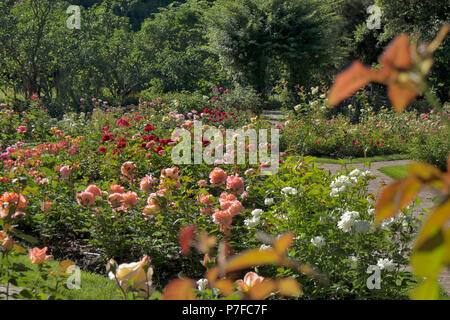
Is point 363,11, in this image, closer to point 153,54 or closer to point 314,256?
point 153,54

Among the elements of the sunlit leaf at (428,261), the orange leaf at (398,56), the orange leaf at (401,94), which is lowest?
the sunlit leaf at (428,261)

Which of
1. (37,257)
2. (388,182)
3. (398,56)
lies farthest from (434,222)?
(388,182)

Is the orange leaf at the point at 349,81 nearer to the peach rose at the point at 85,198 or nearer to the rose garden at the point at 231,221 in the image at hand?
the rose garden at the point at 231,221

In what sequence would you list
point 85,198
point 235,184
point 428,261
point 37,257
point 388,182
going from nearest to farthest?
point 428,261 < point 37,257 < point 85,198 < point 235,184 < point 388,182

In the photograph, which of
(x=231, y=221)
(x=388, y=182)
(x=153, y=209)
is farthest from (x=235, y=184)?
(x=388, y=182)

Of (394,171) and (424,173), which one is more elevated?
(424,173)

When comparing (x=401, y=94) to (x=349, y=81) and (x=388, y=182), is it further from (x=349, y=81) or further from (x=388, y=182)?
(x=388, y=182)

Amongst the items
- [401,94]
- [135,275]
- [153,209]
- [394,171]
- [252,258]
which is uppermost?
[401,94]

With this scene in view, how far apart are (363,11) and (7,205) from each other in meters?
18.9

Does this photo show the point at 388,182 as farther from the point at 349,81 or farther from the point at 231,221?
the point at 349,81

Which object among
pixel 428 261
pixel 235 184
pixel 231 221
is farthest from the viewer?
pixel 235 184

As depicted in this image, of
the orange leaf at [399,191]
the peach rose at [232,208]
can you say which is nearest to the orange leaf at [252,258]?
the orange leaf at [399,191]

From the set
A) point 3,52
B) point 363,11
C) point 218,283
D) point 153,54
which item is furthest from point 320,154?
point 363,11

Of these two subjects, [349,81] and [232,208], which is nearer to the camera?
[349,81]
